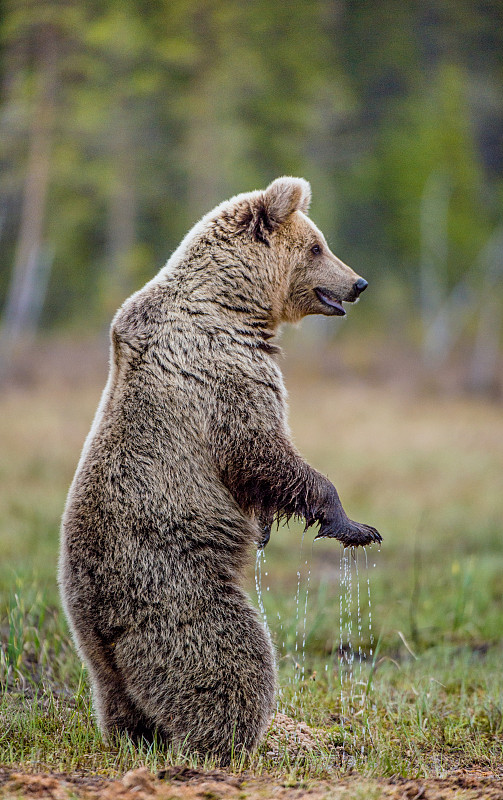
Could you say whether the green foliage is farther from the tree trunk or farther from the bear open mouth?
the bear open mouth

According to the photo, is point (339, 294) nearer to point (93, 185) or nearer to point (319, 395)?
point (319, 395)

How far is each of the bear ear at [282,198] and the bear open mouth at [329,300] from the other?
0.43 m

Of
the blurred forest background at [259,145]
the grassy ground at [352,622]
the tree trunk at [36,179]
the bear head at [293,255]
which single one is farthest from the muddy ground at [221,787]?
the tree trunk at [36,179]

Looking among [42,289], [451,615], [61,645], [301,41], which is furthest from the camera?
[42,289]

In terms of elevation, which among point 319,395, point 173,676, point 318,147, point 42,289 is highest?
point 318,147

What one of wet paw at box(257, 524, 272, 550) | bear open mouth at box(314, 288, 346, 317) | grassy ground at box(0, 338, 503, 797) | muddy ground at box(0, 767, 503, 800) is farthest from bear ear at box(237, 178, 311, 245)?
muddy ground at box(0, 767, 503, 800)

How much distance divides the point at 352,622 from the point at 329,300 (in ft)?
9.69

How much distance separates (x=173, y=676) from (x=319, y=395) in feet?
52.3

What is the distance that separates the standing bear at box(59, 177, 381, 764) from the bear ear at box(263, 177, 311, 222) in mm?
561

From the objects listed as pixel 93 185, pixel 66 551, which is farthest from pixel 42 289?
pixel 66 551

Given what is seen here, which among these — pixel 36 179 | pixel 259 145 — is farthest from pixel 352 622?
pixel 259 145

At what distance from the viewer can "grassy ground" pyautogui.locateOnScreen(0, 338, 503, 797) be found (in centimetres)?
374

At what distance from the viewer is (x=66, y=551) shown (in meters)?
3.73

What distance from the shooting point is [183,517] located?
367cm
